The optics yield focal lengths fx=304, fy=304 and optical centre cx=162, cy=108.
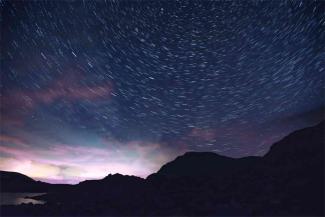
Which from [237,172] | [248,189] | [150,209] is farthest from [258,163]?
[150,209]

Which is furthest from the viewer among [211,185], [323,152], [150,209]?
[211,185]

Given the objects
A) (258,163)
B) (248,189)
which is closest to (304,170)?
(248,189)

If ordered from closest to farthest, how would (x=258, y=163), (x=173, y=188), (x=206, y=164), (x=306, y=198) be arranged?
(x=306, y=198) < (x=173, y=188) < (x=258, y=163) < (x=206, y=164)

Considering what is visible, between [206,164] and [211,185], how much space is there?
139270 millimetres

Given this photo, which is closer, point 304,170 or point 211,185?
point 304,170

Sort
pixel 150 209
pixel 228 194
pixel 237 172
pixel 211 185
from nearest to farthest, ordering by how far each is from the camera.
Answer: pixel 150 209, pixel 228 194, pixel 211 185, pixel 237 172

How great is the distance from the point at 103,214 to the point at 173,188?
29.2 metres

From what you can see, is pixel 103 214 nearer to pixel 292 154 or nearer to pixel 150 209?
pixel 150 209

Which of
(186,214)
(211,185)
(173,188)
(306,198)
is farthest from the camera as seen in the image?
(173,188)

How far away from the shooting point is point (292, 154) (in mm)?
68062

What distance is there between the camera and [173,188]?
65.6 m

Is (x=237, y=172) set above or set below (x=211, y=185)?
above

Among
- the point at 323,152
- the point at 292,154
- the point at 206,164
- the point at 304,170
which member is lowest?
the point at 304,170

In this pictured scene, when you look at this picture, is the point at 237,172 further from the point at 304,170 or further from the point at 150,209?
the point at 150,209
